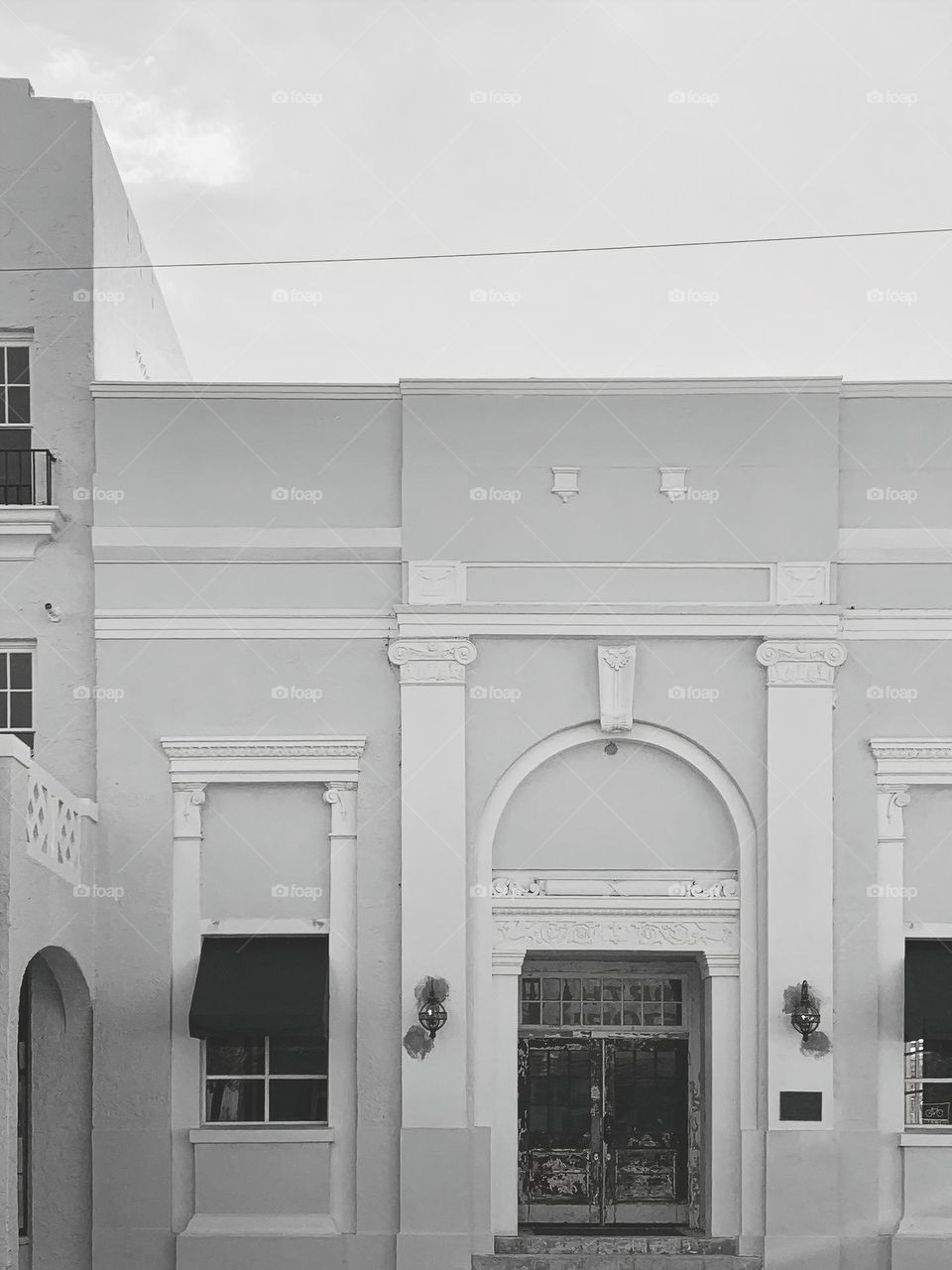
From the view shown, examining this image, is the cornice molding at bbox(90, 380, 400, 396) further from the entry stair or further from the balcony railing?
the entry stair

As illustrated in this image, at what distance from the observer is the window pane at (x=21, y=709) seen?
18.2 meters

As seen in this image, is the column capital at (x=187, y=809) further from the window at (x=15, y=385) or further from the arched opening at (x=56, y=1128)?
the window at (x=15, y=385)

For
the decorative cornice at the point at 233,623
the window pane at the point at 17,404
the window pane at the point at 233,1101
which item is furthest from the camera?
the window pane at the point at 17,404

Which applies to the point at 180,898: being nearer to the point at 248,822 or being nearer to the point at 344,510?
the point at 248,822

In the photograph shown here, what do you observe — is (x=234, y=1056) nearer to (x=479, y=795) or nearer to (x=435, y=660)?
(x=479, y=795)

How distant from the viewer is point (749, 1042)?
58.0 ft

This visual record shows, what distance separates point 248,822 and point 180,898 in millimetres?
1090

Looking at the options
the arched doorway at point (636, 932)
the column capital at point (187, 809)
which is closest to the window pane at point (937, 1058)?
the arched doorway at point (636, 932)

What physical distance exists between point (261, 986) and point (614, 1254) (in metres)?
4.60

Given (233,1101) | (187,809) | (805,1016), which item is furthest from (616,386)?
(233,1101)

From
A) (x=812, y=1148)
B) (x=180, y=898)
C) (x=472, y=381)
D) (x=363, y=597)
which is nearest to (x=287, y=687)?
(x=363, y=597)

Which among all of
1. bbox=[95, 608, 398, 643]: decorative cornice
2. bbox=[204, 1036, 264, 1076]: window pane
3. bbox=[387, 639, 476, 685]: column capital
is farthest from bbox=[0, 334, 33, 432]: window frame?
bbox=[204, 1036, 264, 1076]: window pane

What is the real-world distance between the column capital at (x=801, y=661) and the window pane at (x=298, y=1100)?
6565 millimetres

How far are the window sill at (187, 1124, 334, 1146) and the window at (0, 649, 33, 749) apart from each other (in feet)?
15.1
